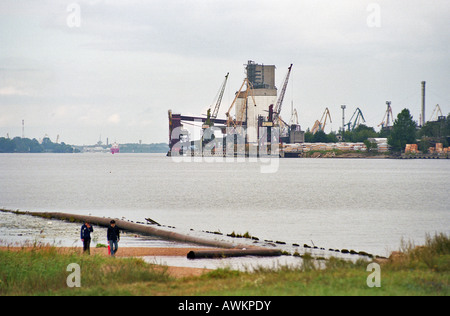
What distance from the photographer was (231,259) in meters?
24.4

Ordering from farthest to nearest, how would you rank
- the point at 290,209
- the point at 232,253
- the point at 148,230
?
the point at 290,209, the point at 148,230, the point at 232,253

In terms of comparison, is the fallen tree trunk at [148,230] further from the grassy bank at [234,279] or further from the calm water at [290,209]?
the grassy bank at [234,279]

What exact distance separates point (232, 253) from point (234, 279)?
30.2ft

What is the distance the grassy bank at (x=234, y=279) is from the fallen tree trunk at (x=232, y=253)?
5156mm

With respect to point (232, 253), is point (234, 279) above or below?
above

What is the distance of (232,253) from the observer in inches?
1002

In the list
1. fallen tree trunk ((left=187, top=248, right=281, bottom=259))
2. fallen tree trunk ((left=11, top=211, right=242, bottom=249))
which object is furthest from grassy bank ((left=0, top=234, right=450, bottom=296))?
fallen tree trunk ((left=11, top=211, right=242, bottom=249))

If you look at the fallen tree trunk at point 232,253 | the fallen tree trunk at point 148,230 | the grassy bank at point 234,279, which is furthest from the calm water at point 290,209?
the grassy bank at point 234,279

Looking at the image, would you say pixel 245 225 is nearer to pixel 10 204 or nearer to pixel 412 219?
pixel 412 219

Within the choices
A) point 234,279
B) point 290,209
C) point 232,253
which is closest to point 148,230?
point 232,253

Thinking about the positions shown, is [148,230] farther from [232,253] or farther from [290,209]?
[290,209]

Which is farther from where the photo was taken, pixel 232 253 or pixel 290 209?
pixel 290 209

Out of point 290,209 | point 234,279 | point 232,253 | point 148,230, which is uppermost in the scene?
point 234,279
